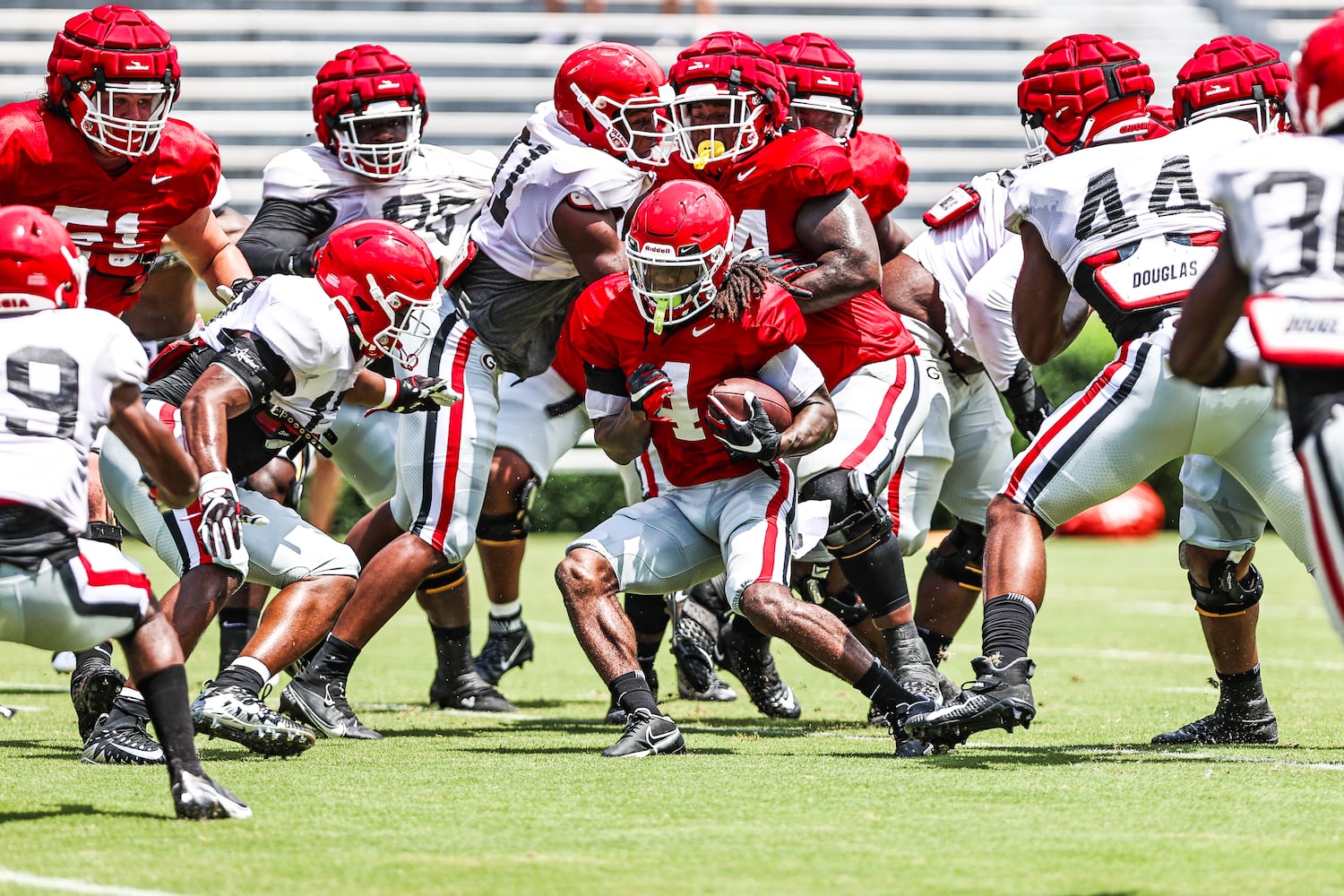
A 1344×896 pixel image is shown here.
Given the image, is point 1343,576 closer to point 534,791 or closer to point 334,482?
point 534,791

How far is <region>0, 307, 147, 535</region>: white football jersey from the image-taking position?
3588 mm

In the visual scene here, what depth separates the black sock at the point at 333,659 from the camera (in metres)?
5.41

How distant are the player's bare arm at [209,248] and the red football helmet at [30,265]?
2007mm

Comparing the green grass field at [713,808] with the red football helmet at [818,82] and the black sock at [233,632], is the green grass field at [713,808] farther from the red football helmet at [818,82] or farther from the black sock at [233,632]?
the red football helmet at [818,82]

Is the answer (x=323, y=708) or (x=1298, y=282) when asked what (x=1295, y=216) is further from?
(x=323, y=708)

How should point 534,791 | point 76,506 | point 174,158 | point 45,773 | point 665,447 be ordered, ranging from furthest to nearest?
point 174,158 < point 665,447 < point 45,773 < point 534,791 < point 76,506

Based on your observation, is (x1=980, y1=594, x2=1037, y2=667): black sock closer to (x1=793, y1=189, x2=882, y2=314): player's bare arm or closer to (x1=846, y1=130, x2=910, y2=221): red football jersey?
(x1=793, y1=189, x2=882, y2=314): player's bare arm

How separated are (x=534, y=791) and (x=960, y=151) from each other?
1506 cm

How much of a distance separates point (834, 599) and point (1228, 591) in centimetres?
143

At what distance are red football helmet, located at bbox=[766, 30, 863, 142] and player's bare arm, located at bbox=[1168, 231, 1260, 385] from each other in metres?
2.82

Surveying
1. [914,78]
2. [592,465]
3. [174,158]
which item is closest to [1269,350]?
[174,158]

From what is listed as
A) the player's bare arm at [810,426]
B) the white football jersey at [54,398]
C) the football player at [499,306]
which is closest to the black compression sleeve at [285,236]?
the football player at [499,306]

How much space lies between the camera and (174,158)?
5.57 meters

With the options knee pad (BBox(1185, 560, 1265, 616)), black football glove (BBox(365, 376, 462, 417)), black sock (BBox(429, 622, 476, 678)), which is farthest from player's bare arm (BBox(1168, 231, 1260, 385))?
black sock (BBox(429, 622, 476, 678))
